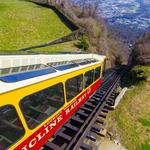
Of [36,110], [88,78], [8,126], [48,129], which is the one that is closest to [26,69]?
[36,110]

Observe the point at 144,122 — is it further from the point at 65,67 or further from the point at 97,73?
the point at 65,67

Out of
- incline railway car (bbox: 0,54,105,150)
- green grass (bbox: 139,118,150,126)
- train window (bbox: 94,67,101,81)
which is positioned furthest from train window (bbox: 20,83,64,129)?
green grass (bbox: 139,118,150,126)

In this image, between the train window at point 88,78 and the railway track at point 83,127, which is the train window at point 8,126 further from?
the train window at point 88,78

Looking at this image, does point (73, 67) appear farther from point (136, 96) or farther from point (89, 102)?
point (136, 96)

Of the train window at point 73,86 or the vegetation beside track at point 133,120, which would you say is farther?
the vegetation beside track at point 133,120

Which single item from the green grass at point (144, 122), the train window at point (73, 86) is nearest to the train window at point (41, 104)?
the train window at point (73, 86)

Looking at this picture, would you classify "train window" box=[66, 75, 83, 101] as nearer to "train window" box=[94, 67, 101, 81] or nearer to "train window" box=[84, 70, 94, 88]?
"train window" box=[84, 70, 94, 88]
